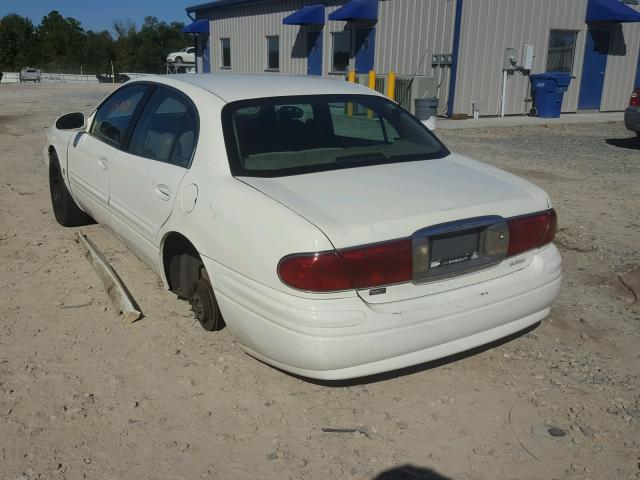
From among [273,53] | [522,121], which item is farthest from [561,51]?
[273,53]

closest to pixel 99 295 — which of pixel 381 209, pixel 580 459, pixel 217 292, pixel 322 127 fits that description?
pixel 217 292

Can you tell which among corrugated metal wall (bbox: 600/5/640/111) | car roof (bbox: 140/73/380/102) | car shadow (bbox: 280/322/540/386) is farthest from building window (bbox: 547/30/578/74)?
car shadow (bbox: 280/322/540/386)

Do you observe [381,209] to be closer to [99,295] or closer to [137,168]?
[137,168]

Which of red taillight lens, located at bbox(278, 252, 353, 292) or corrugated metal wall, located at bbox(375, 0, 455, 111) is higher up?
corrugated metal wall, located at bbox(375, 0, 455, 111)

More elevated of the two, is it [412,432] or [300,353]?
[300,353]

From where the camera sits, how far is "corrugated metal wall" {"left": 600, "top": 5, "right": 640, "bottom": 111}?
1852cm

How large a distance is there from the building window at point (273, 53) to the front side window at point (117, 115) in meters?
19.4

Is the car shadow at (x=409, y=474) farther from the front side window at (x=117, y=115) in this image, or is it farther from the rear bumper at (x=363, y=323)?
the front side window at (x=117, y=115)

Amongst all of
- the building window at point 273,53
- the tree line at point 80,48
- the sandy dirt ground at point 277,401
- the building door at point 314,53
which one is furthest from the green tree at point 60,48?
the sandy dirt ground at point 277,401

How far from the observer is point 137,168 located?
12.4 ft

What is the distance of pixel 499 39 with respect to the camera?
16000 mm

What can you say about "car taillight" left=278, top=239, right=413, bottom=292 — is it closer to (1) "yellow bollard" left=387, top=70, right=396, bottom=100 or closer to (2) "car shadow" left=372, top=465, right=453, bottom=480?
(2) "car shadow" left=372, top=465, right=453, bottom=480

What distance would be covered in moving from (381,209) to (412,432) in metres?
1.02

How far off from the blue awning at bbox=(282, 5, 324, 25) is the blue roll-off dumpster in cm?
702
